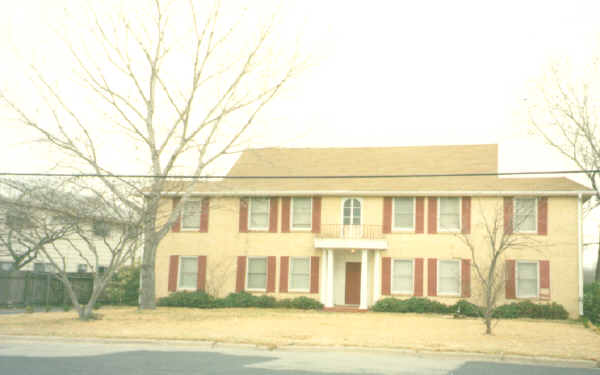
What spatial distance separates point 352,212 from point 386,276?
10.3 feet

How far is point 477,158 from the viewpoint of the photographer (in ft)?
93.5

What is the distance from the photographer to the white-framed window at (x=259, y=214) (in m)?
27.9

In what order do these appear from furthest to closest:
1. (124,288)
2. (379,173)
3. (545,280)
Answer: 1. (379,173)
2. (124,288)
3. (545,280)

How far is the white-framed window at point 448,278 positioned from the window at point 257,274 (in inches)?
296

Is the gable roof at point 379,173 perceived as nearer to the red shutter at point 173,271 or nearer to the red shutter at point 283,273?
the red shutter at point 283,273

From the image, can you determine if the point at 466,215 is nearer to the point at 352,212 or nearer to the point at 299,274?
the point at 352,212

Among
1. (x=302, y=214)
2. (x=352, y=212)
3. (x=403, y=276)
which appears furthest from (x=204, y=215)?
(x=403, y=276)

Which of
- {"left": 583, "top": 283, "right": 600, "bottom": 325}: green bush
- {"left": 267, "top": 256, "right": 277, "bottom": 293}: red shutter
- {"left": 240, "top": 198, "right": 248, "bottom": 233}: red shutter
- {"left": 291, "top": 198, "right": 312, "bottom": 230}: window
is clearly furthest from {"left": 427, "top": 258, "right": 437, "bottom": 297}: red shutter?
{"left": 240, "top": 198, "right": 248, "bottom": 233}: red shutter

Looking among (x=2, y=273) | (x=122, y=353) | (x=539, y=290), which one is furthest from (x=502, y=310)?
(x=2, y=273)

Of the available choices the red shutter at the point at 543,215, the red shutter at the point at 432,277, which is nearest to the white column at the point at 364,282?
the red shutter at the point at 432,277

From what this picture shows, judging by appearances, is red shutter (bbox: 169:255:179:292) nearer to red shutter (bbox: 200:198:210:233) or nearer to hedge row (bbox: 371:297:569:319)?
red shutter (bbox: 200:198:210:233)

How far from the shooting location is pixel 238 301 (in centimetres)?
2636

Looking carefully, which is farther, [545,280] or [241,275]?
[241,275]

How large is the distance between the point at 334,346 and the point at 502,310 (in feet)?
41.1
